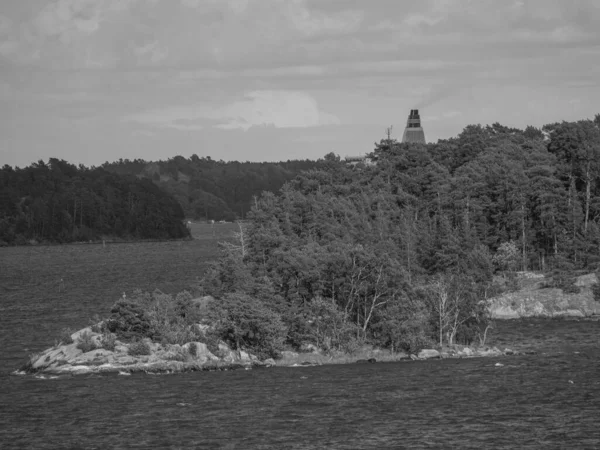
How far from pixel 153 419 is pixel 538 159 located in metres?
91.0

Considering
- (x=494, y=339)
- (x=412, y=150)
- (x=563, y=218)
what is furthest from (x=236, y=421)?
(x=412, y=150)

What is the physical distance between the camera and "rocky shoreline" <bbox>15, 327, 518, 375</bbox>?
233 feet

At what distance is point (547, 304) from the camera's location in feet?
338

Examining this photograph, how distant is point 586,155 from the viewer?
123 meters

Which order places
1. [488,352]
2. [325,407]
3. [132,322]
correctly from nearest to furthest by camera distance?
[325,407] → [132,322] → [488,352]

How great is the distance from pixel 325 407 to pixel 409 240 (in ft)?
183

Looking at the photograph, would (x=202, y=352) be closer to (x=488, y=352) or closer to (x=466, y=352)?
(x=466, y=352)

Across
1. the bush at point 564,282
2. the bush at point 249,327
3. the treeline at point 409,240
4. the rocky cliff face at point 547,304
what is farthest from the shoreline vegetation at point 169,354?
the bush at point 564,282

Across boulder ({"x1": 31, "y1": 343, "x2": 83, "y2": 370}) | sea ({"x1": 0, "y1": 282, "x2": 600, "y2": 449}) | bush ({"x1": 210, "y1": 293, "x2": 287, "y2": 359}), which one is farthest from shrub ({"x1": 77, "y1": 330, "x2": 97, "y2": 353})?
bush ({"x1": 210, "y1": 293, "x2": 287, "y2": 359})

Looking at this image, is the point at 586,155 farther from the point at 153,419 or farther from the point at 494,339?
the point at 153,419

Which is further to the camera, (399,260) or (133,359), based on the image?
(399,260)

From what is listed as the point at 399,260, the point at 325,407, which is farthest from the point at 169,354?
the point at 399,260

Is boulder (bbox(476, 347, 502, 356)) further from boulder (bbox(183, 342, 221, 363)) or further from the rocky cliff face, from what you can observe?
the rocky cliff face

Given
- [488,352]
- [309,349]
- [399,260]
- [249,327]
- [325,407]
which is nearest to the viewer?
[325,407]
